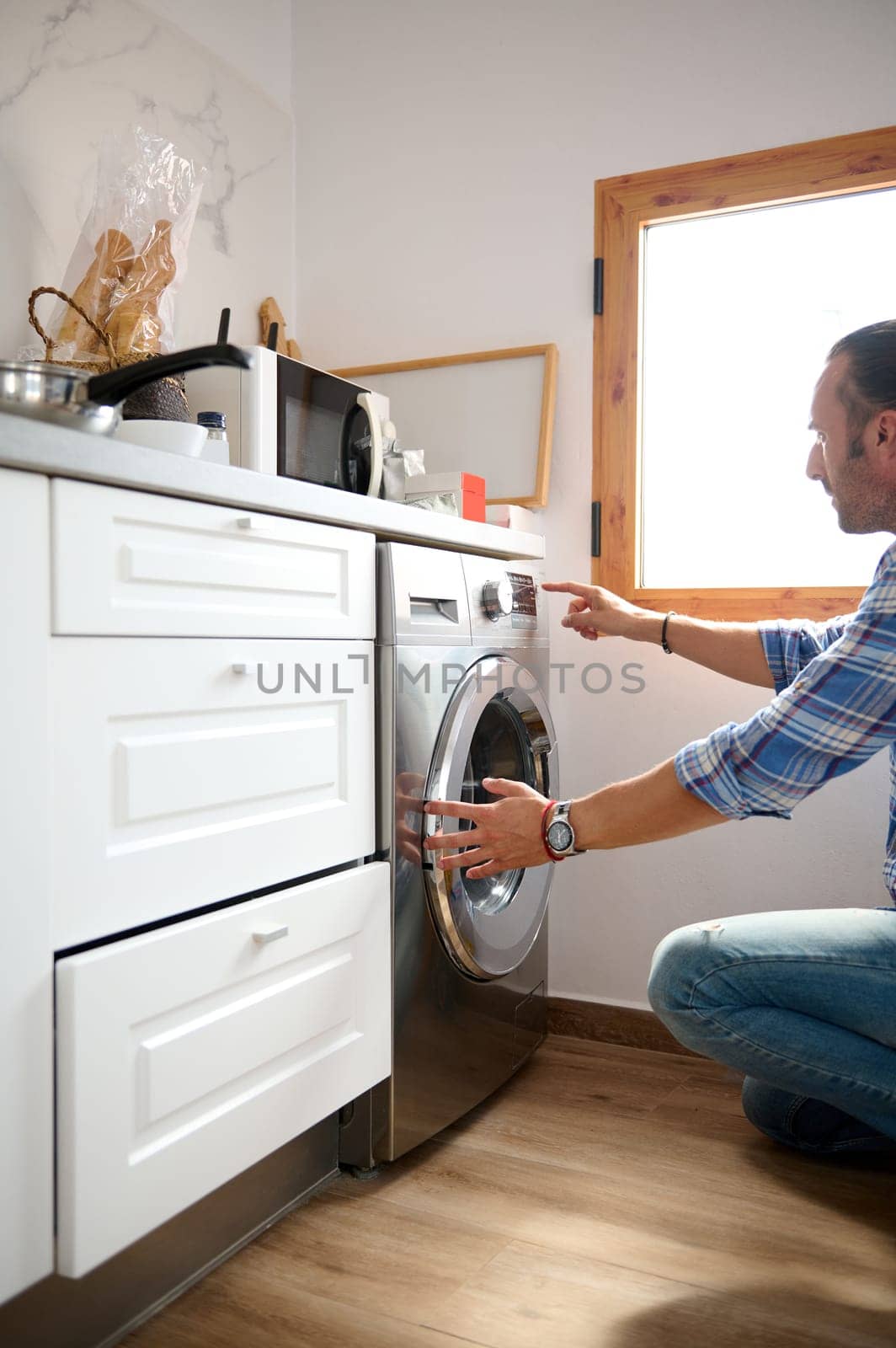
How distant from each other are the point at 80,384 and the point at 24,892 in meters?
0.48

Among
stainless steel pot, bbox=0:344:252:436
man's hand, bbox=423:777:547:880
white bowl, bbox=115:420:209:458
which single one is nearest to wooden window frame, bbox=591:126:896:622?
man's hand, bbox=423:777:547:880

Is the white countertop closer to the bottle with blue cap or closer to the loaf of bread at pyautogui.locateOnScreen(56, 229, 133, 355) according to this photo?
the bottle with blue cap

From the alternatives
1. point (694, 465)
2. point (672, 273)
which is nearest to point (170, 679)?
point (694, 465)

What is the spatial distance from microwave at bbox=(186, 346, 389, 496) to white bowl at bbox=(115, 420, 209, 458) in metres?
0.44

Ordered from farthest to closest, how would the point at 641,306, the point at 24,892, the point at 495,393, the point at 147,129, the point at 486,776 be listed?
A: the point at 495,393, the point at 641,306, the point at 147,129, the point at 486,776, the point at 24,892

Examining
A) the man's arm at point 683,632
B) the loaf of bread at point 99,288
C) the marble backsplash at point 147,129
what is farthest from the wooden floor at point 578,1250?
the marble backsplash at point 147,129

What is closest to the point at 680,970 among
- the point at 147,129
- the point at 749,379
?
the point at 749,379

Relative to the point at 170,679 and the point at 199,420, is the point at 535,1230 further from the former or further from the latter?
the point at 199,420

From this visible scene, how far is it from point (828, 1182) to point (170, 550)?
1.31 m

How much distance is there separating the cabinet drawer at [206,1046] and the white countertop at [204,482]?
1.55ft

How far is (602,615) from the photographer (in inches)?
75.5

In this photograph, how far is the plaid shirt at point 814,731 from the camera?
120 cm

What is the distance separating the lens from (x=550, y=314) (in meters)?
2.28

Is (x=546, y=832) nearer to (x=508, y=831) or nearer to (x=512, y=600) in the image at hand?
(x=508, y=831)
